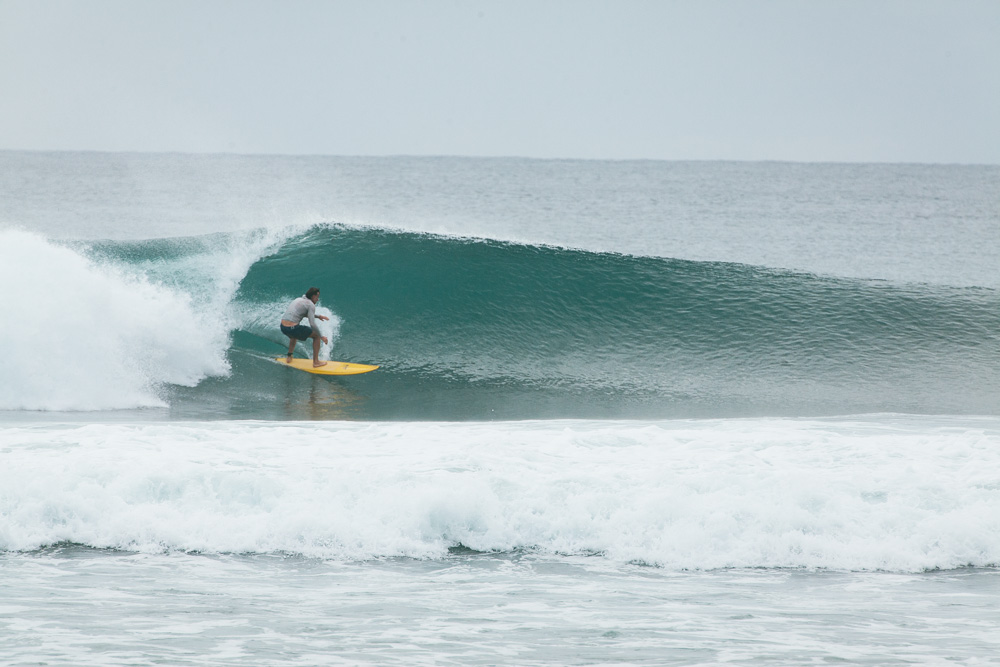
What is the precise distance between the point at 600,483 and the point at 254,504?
2248mm

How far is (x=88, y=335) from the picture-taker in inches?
382

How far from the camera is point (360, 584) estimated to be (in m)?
5.04

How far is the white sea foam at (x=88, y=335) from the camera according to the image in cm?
Answer: 908

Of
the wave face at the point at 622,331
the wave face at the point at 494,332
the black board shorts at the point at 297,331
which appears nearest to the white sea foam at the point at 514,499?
the wave face at the point at 494,332

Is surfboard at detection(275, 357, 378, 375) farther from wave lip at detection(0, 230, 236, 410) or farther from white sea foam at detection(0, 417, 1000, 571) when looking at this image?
white sea foam at detection(0, 417, 1000, 571)

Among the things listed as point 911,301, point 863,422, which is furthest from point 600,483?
point 911,301

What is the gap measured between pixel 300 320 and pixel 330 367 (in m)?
0.63

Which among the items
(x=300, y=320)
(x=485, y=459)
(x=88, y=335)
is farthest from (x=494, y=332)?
(x=485, y=459)

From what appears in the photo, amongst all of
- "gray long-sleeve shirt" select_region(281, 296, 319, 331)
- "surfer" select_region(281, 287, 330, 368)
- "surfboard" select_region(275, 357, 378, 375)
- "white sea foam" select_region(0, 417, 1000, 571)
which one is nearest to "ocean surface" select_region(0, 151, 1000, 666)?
"white sea foam" select_region(0, 417, 1000, 571)

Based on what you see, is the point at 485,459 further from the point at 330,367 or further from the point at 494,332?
the point at 494,332

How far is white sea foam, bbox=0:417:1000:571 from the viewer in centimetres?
556

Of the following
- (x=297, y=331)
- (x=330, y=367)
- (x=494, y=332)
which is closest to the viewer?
(x=297, y=331)

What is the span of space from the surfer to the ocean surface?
410mm

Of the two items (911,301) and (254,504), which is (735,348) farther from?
(254,504)
